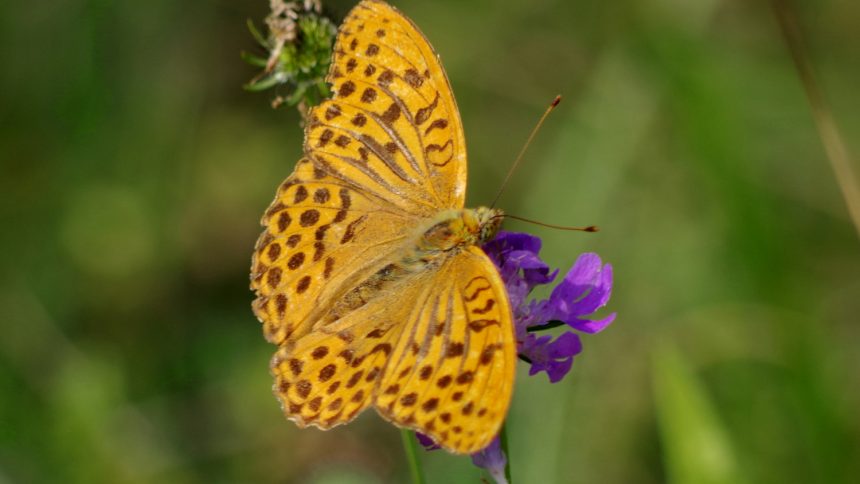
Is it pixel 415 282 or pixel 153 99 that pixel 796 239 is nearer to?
pixel 415 282

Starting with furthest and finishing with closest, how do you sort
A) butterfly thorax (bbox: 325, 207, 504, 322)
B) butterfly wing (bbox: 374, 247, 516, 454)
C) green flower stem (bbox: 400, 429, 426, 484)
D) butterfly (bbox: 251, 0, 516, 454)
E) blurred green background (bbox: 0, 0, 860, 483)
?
blurred green background (bbox: 0, 0, 860, 483) → butterfly thorax (bbox: 325, 207, 504, 322) → green flower stem (bbox: 400, 429, 426, 484) → butterfly (bbox: 251, 0, 516, 454) → butterfly wing (bbox: 374, 247, 516, 454)

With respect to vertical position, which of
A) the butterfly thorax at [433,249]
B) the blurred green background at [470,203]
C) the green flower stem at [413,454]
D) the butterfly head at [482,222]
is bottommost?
the blurred green background at [470,203]

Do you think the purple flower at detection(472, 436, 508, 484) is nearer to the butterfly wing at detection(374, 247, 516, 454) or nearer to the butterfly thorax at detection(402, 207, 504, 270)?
the butterfly wing at detection(374, 247, 516, 454)

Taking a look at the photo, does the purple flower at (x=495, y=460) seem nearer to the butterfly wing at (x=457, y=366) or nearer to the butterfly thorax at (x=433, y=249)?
the butterfly wing at (x=457, y=366)

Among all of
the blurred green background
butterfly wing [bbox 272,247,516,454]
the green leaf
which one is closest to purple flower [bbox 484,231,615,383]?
butterfly wing [bbox 272,247,516,454]

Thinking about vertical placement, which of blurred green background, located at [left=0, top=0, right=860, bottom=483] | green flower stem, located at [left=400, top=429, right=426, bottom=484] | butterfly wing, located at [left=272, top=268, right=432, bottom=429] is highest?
butterfly wing, located at [left=272, top=268, right=432, bottom=429]

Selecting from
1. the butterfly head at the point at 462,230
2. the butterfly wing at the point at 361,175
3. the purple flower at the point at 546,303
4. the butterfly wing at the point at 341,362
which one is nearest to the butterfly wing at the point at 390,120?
the butterfly wing at the point at 361,175

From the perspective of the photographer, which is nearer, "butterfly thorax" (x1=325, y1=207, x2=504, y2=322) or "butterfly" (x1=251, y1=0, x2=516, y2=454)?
"butterfly" (x1=251, y1=0, x2=516, y2=454)

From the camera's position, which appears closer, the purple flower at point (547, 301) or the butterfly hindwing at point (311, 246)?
the purple flower at point (547, 301)
